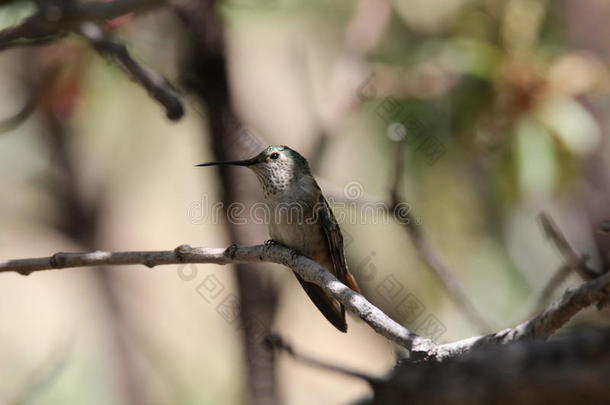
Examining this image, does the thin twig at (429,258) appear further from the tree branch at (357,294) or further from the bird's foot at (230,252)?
the bird's foot at (230,252)

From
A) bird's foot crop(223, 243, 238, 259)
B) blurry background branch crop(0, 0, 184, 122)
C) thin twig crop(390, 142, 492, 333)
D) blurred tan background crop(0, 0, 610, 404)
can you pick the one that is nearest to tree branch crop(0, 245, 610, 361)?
bird's foot crop(223, 243, 238, 259)

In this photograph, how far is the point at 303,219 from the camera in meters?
3.45

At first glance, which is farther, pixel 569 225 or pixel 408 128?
pixel 569 225

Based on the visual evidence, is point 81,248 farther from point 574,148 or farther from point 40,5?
point 574,148

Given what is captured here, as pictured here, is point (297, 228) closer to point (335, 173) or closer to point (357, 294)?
point (357, 294)

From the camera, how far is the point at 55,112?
4.59 metres

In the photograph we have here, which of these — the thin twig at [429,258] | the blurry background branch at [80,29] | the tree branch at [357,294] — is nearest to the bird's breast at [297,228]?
the tree branch at [357,294]

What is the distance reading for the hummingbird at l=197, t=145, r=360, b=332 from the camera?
11.0ft

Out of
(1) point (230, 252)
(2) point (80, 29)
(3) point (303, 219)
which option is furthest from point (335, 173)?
(1) point (230, 252)

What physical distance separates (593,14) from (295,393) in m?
3.93

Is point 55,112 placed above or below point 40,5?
below

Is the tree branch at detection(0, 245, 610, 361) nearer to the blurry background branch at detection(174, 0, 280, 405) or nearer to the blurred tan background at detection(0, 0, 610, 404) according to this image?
the blurry background branch at detection(174, 0, 280, 405)

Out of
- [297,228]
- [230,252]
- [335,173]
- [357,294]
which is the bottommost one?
[335,173]

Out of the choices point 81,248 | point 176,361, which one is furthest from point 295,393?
point 81,248
